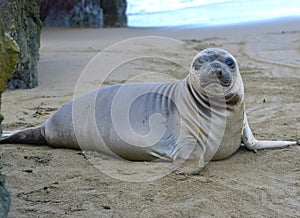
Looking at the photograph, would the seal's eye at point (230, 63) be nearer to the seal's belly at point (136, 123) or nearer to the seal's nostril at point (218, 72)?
the seal's nostril at point (218, 72)

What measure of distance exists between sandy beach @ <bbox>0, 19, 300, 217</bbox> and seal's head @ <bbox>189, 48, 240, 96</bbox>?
0.43 m

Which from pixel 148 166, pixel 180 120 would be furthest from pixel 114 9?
pixel 148 166

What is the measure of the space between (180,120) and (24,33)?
318 cm

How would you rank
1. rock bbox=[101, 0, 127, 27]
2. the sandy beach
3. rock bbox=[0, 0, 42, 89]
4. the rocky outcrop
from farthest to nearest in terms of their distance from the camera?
rock bbox=[101, 0, 127, 27] < rock bbox=[0, 0, 42, 89] < the sandy beach < the rocky outcrop

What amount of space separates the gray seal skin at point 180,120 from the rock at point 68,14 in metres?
10.3

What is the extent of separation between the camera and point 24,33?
614 cm

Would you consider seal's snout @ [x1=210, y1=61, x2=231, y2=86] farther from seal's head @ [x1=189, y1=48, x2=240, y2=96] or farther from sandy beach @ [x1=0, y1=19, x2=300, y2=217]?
sandy beach @ [x1=0, y1=19, x2=300, y2=217]

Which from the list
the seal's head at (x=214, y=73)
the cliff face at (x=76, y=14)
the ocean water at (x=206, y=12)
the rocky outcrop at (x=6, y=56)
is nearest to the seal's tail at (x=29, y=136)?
the seal's head at (x=214, y=73)

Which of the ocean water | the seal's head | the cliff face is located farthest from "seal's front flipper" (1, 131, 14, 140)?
the cliff face

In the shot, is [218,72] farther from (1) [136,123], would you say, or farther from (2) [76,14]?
(2) [76,14]

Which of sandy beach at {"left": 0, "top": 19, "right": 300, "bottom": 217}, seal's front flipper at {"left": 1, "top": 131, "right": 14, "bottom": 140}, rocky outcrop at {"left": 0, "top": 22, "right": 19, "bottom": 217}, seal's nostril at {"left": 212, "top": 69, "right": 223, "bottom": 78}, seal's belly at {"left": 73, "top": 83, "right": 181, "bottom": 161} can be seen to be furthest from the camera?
seal's front flipper at {"left": 1, "top": 131, "right": 14, "bottom": 140}

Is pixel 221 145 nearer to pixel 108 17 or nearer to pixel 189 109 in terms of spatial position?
pixel 189 109

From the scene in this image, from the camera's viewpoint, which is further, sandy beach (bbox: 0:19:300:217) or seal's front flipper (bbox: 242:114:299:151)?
seal's front flipper (bbox: 242:114:299:151)

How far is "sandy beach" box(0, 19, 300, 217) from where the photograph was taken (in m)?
2.71
